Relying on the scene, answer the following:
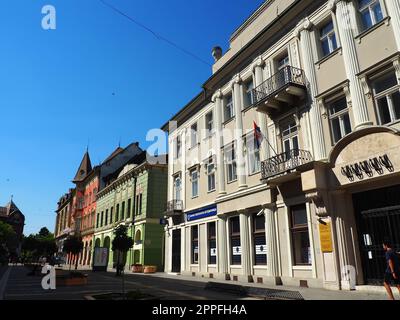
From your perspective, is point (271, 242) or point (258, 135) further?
point (258, 135)

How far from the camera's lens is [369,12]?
13.9 m

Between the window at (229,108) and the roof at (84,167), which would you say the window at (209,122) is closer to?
the window at (229,108)

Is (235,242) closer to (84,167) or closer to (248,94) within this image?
(248,94)

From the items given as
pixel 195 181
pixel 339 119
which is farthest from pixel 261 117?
pixel 195 181

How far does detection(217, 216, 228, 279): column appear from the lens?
67.3 ft

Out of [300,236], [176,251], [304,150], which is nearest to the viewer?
[304,150]

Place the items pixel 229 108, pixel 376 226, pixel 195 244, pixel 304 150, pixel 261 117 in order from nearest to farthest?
pixel 376 226 → pixel 304 150 → pixel 261 117 → pixel 229 108 → pixel 195 244

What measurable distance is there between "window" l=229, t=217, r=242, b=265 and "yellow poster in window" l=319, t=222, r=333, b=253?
21.2 feet

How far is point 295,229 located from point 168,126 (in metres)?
18.2

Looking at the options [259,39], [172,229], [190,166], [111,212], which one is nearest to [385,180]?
[259,39]

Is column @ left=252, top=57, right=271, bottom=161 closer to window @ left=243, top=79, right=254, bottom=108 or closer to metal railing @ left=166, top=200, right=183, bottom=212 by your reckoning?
window @ left=243, top=79, right=254, bottom=108

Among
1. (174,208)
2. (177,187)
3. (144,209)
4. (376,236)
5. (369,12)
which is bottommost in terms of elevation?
(376,236)

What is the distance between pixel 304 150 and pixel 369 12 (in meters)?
6.07

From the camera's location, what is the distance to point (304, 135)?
15.8 meters
